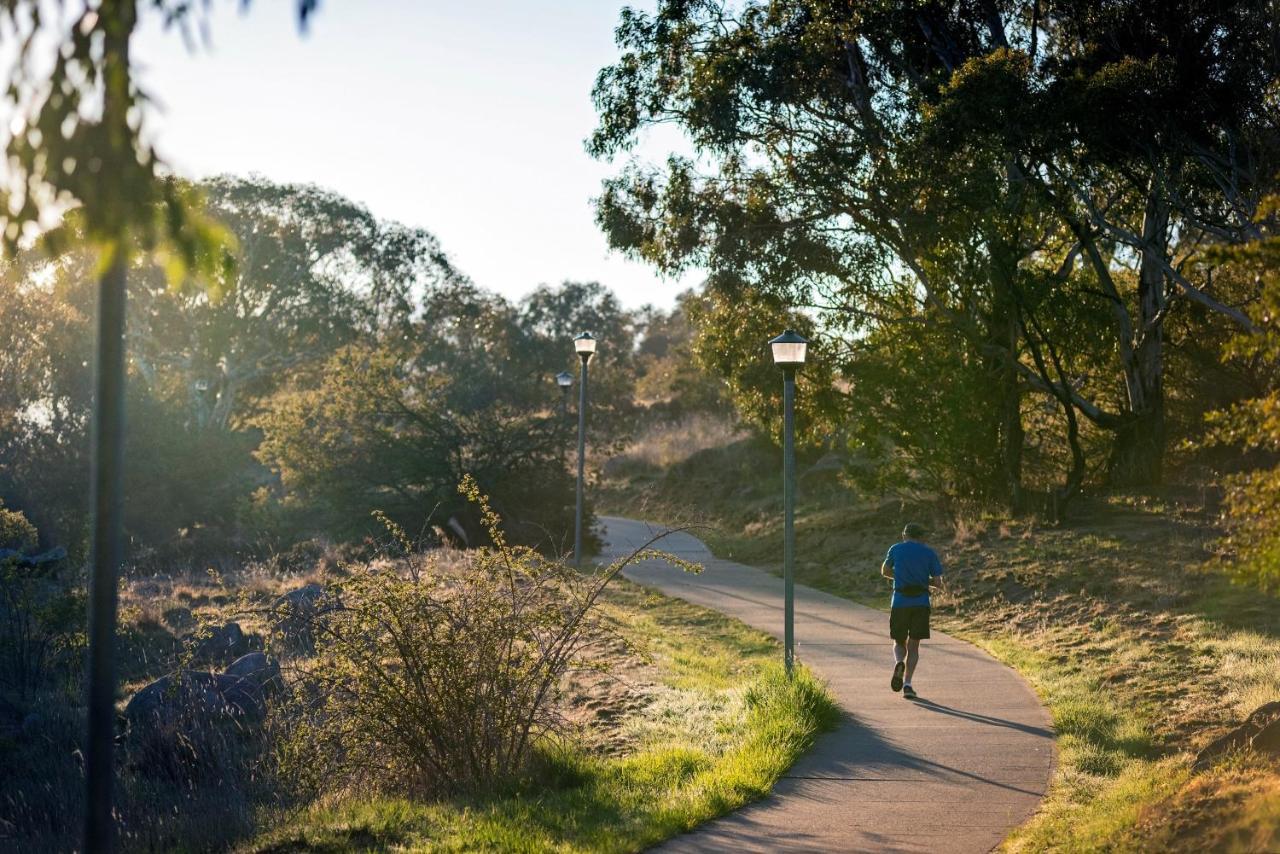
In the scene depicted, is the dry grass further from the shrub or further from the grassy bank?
the shrub

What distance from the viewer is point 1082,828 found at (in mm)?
7223

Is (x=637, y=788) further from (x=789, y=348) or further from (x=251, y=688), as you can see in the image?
(x=251, y=688)

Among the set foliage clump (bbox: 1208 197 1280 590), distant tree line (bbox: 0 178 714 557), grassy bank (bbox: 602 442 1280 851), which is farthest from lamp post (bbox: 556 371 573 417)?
foliage clump (bbox: 1208 197 1280 590)

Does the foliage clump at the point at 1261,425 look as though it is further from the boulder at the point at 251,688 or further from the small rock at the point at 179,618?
the small rock at the point at 179,618

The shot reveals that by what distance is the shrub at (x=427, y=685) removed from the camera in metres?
9.09

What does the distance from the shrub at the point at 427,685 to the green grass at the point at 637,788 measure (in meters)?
0.36

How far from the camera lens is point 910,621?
1197 cm

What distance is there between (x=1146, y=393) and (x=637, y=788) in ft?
49.5

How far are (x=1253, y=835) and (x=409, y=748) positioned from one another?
5608 mm

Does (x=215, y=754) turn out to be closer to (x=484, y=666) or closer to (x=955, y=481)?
(x=484, y=666)

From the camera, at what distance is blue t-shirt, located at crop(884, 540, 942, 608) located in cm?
1202

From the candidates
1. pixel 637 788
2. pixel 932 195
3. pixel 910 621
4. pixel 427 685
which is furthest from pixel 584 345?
pixel 637 788

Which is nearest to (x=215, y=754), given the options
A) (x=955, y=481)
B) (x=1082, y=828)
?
(x=1082, y=828)

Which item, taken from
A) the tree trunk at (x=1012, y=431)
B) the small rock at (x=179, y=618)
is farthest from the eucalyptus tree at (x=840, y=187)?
the small rock at (x=179, y=618)
